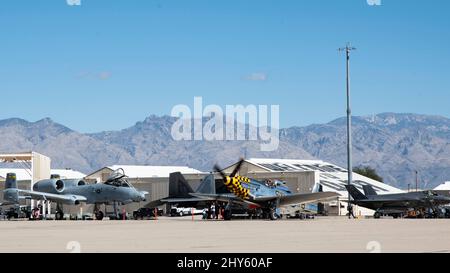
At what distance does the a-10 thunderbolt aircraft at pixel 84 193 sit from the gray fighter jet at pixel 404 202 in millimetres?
22689

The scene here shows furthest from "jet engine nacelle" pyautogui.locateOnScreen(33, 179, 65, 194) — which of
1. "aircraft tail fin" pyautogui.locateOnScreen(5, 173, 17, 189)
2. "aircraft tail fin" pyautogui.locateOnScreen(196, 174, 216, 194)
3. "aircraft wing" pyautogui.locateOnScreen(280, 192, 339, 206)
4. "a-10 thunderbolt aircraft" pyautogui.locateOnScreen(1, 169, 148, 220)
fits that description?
"aircraft wing" pyautogui.locateOnScreen(280, 192, 339, 206)

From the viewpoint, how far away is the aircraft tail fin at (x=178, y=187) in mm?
79688

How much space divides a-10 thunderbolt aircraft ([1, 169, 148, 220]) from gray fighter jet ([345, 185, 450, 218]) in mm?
22689

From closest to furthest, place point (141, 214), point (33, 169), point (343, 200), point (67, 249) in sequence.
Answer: point (67, 249) < point (141, 214) < point (33, 169) < point (343, 200)

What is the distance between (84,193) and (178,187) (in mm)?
11377

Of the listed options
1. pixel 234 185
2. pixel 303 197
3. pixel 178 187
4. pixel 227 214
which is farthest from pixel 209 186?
pixel 234 185

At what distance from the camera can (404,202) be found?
252ft

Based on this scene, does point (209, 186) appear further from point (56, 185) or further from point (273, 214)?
point (56, 185)

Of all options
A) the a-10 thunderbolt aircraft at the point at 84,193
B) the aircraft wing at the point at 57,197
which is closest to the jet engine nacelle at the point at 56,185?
the a-10 thunderbolt aircraft at the point at 84,193

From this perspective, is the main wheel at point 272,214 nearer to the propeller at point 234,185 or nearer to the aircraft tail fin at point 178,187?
the propeller at point 234,185
